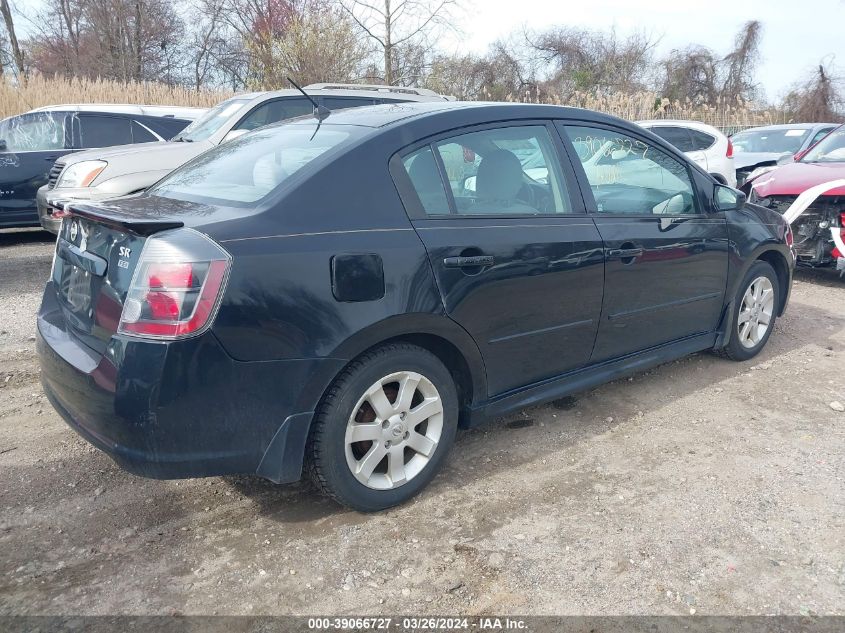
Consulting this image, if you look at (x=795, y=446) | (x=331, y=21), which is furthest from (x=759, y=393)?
(x=331, y=21)

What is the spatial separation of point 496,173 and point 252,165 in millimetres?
1165

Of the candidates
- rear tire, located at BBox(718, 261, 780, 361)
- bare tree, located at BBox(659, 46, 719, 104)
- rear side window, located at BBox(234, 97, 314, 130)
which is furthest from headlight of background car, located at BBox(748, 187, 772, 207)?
bare tree, located at BBox(659, 46, 719, 104)

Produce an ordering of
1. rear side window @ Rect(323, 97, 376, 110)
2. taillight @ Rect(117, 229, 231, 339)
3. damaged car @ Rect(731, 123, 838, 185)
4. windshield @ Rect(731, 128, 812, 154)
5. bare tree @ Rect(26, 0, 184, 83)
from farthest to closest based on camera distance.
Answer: bare tree @ Rect(26, 0, 184, 83) → windshield @ Rect(731, 128, 812, 154) → damaged car @ Rect(731, 123, 838, 185) → rear side window @ Rect(323, 97, 376, 110) → taillight @ Rect(117, 229, 231, 339)

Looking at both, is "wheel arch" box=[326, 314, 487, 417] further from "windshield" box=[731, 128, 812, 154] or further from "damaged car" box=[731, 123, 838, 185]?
"windshield" box=[731, 128, 812, 154]

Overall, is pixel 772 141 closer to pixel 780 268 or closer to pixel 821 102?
pixel 780 268

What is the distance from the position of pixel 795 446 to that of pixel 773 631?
162 centimetres

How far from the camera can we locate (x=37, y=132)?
30.3ft

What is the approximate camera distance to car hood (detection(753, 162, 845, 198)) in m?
7.14

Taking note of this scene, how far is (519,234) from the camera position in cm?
329

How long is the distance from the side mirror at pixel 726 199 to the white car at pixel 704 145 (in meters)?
5.08

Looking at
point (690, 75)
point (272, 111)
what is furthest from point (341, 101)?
point (690, 75)

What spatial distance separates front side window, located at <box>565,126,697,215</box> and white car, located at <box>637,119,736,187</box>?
549 cm

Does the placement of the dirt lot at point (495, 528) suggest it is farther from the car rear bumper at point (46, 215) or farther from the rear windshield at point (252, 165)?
the car rear bumper at point (46, 215)

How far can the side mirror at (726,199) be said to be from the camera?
4.45m
